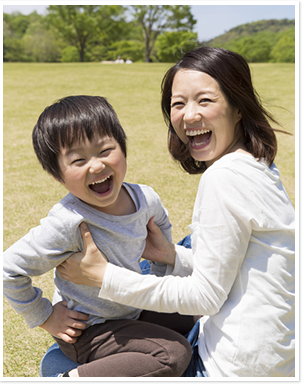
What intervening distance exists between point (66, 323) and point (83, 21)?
41.9 meters

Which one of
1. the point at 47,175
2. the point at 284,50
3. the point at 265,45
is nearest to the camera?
the point at 47,175

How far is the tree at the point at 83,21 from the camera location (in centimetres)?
3934

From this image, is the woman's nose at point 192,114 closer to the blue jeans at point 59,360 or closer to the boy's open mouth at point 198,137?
the boy's open mouth at point 198,137

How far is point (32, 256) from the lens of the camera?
1.60 m

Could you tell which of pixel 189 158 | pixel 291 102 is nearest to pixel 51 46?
pixel 291 102

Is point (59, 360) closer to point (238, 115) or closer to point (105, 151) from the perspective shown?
point (105, 151)

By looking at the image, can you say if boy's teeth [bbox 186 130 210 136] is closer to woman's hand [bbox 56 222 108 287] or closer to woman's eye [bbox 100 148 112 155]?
woman's eye [bbox 100 148 112 155]

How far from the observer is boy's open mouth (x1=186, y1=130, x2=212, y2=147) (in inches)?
68.4

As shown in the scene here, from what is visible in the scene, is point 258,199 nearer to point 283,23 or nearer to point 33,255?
point 33,255

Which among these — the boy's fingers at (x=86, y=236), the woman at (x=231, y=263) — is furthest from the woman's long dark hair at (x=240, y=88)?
the boy's fingers at (x=86, y=236)

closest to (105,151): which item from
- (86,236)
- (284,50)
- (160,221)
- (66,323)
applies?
(86,236)

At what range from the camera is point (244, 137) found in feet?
5.82

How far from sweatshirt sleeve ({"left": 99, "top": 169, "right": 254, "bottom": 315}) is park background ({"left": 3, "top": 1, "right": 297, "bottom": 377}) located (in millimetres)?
672
